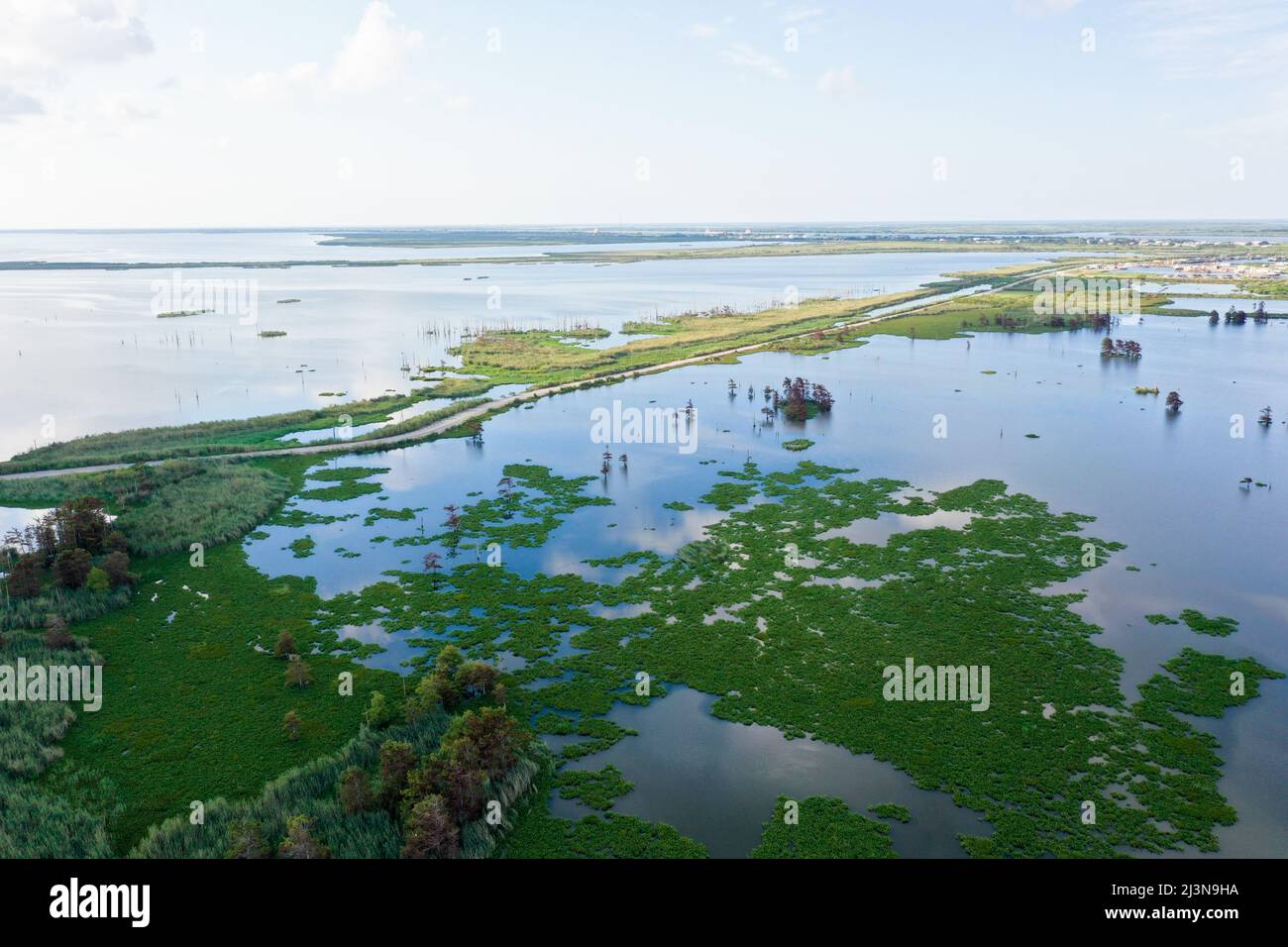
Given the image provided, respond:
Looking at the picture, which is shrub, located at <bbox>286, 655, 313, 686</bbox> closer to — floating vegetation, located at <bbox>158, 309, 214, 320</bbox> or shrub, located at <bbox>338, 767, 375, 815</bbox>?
shrub, located at <bbox>338, 767, 375, 815</bbox>

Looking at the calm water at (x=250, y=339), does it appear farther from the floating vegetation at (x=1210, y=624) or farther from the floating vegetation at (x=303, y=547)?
the floating vegetation at (x=1210, y=624)

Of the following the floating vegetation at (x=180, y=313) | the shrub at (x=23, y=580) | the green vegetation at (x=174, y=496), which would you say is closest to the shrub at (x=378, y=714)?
the shrub at (x=23, y=580)

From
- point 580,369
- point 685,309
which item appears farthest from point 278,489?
point 685,309

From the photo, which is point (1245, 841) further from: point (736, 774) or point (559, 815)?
point (559, 815)

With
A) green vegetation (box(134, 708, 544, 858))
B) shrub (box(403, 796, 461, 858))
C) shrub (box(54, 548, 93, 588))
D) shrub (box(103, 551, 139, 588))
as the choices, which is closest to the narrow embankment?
shrub (box(54, 548, 93, 588))

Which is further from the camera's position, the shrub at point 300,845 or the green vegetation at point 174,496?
the green vegetation at point 174,496
